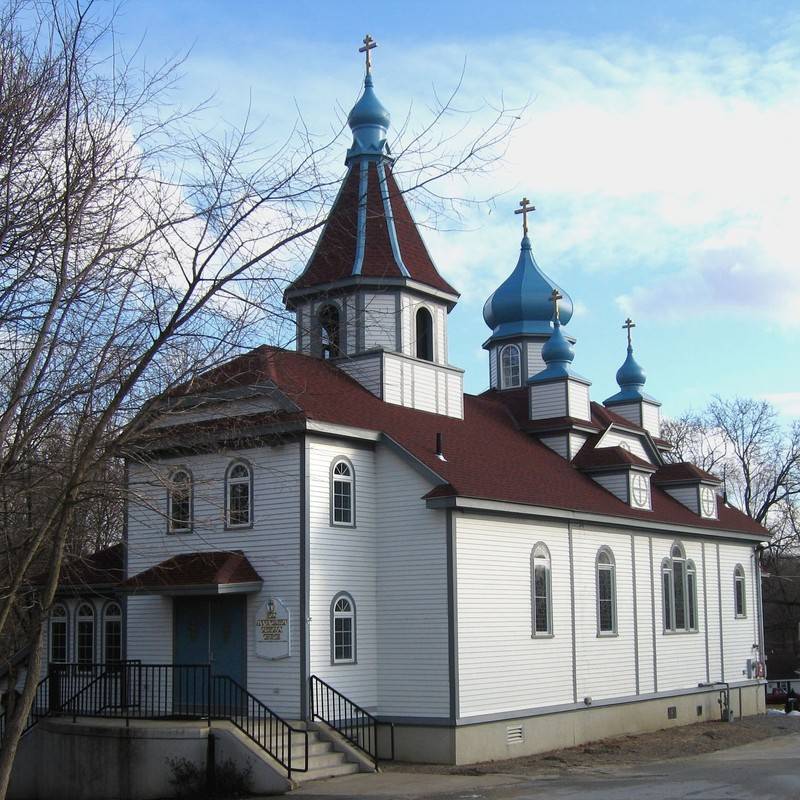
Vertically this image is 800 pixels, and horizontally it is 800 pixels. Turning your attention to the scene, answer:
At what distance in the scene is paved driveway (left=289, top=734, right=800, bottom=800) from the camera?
17844 millimetres

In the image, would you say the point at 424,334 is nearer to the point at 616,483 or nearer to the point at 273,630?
the point at 616,483

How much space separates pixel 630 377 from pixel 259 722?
22.9 m

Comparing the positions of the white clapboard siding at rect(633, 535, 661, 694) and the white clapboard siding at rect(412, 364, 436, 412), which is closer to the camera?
the white clapboard siding at rect(412, 364, 436, 412)

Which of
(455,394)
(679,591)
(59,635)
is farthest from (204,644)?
(679,591)

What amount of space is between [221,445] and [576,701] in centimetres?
969

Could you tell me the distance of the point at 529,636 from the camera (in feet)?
79.8

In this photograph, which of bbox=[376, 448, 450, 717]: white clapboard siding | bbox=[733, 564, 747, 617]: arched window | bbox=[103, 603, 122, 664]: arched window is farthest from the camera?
bbox=[733, 564, 747, 617]: arched window

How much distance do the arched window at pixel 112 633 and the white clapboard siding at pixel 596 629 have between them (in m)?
9.93

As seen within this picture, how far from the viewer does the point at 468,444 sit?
26219mm

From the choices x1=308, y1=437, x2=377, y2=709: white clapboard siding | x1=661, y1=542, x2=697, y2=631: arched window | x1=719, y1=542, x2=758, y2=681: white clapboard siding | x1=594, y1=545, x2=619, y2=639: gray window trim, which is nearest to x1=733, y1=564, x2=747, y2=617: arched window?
x1=719, y1=542, x2=758, y2=681: white clapboard siding

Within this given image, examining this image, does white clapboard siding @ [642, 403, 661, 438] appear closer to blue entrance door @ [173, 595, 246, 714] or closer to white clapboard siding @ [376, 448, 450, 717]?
white clapboard siding @ [376, 448, 450, 717]

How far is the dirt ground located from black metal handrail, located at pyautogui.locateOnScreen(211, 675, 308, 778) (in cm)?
212

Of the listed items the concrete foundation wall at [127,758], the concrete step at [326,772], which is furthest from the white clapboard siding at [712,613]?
the concrete foundation wall at [127,758]

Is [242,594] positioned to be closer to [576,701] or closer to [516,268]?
[576,701]
